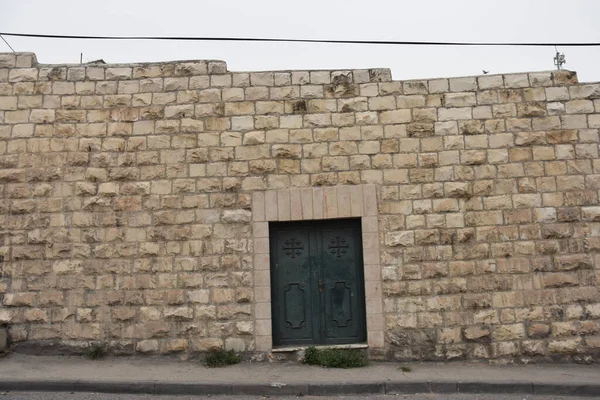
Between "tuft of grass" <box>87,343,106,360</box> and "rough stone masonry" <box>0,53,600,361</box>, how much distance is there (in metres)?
0.06

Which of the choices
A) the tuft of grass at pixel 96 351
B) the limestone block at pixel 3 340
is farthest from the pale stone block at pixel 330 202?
the limestone block at pixel 3 340

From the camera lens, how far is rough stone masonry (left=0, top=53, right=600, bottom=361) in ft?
23.6

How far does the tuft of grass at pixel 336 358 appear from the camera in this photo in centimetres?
685

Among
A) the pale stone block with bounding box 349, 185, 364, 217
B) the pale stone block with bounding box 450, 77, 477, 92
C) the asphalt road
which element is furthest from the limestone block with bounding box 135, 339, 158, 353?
the pale stone block with bounding box 450, 77, 477, 92

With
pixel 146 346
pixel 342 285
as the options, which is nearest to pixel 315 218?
pixel 342 285

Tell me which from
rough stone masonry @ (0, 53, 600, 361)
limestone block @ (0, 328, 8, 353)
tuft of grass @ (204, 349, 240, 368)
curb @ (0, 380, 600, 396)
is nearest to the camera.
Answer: curb @ (0, 380, 600, 396)

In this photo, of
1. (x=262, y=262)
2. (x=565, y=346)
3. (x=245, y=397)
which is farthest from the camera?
(x=262, y=262)

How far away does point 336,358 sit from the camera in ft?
22.6

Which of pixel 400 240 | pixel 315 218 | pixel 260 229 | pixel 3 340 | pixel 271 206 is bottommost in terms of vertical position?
pixel 3 340

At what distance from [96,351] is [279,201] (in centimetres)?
306

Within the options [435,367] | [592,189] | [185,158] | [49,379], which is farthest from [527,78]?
[49,379]

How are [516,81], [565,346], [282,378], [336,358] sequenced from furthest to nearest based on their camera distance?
[516,81] < [565,346] < [336,358] < [282,378]

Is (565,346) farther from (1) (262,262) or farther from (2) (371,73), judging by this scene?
(2) (371,73)

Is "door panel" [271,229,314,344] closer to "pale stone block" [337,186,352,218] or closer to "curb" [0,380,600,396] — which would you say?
"pale stone block" [337,186,352,218]
